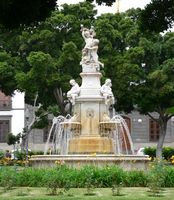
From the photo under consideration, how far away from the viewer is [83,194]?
1266cm

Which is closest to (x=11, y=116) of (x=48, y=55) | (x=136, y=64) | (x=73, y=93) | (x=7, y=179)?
(x=136, y=64)

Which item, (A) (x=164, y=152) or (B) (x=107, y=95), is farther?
(A) (x=164, y=152)

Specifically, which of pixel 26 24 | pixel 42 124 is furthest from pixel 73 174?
pixel 42 124

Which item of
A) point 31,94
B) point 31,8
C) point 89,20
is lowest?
point 31,8

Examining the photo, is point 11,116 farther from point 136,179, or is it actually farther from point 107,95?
point 136,179

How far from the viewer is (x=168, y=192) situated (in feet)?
43.7

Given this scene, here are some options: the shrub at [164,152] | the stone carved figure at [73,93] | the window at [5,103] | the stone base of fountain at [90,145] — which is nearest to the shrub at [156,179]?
the stone base of fountain at [90,145]

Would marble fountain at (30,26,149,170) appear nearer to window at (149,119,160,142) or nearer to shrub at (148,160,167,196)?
shrub at (148,160,167,196)

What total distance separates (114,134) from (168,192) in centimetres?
860

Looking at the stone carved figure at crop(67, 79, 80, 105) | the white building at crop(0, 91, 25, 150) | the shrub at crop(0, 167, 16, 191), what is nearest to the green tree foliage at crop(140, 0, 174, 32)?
the shrub at crop(0, 167, 16, 191)

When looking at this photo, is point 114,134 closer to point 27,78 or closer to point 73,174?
point 73,174

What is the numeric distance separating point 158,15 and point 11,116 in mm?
46158

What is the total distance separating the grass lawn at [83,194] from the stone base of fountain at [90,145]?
650cm

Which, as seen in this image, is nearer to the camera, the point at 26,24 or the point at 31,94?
the point at 26,24
